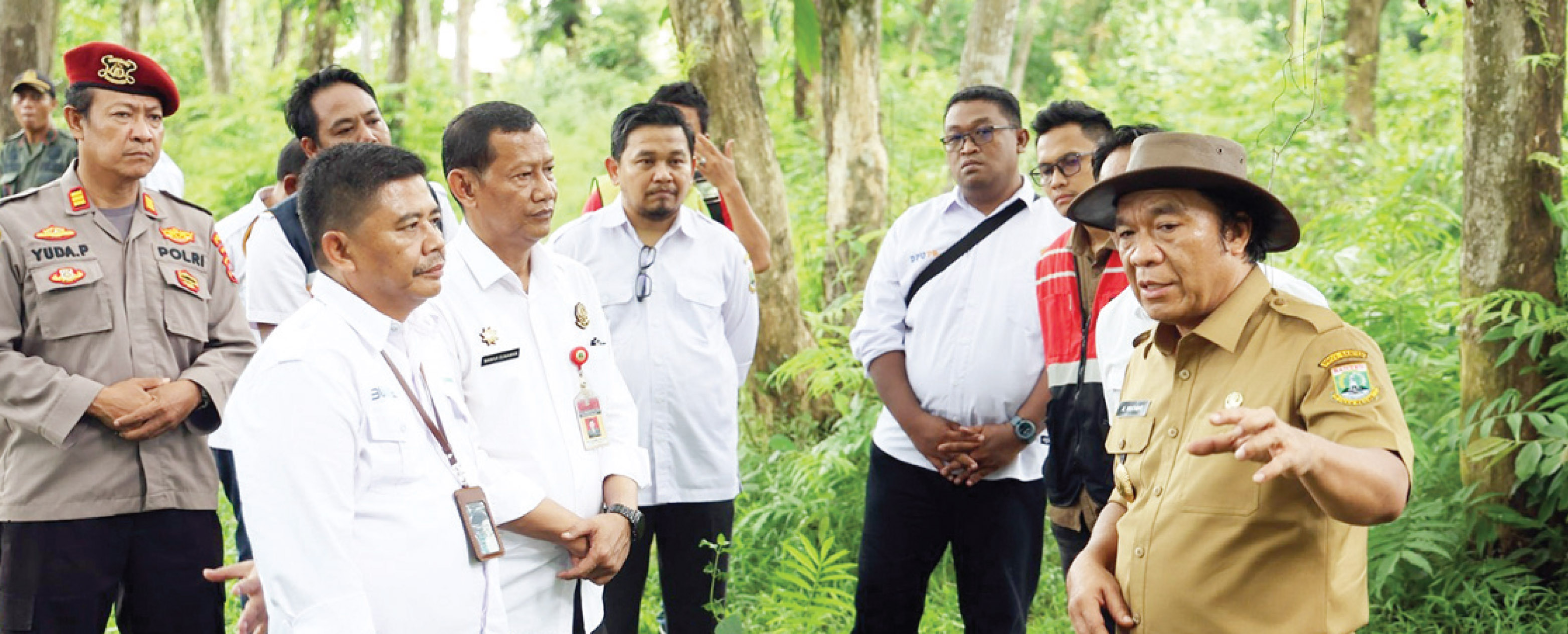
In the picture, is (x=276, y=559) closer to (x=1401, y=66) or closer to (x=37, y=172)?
(x=37, y=172)

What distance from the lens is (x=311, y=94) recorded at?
4.42m

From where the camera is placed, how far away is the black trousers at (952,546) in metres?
4.16

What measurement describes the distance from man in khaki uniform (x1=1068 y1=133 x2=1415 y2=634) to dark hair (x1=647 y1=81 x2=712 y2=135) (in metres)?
3.14

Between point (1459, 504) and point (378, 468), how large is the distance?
407cm

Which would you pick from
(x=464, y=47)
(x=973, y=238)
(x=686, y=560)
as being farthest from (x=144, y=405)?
(x=464, y=47)

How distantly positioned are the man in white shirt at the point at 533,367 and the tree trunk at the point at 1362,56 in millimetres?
11312

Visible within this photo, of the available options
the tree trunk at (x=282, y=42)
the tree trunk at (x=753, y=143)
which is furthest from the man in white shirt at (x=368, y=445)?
the tree trunk at (x=282, y=42)

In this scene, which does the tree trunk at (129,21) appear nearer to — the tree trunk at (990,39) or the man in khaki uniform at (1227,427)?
the tree trunk at (990,39)

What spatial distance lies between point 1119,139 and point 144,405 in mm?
2726

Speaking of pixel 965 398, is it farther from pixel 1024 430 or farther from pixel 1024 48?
pixel 1024 48

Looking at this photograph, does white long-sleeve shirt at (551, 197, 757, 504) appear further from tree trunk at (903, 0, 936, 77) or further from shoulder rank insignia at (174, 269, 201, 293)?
tree trunk at (903, 0, 936, 77)

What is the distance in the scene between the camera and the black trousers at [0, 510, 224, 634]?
352 cm

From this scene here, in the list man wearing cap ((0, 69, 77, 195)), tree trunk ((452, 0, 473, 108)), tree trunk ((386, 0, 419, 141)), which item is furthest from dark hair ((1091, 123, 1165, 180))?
tree trunk ((452, 0, 473, 108))

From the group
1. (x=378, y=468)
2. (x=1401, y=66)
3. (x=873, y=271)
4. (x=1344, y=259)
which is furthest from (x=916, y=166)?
(x=378, y=468)
